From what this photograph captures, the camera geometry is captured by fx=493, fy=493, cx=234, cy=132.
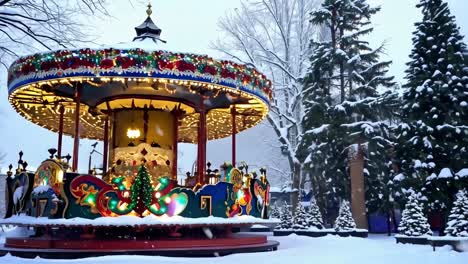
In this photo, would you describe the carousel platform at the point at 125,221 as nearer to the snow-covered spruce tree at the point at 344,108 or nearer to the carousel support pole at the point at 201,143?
the carousel support pole at the point at 201,143

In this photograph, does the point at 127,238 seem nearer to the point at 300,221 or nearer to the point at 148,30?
the point at 148,30

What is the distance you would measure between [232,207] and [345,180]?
1540cm

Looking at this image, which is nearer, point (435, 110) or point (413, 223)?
point (413, 223)

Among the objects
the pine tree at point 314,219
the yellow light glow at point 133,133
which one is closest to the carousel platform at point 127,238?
the yellow light glow at point 133,133

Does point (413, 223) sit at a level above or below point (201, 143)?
below

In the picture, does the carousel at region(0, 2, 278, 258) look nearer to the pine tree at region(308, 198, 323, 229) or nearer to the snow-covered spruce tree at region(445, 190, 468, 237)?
the snow-covered spruce tree at region(445, 190, 468, 237)

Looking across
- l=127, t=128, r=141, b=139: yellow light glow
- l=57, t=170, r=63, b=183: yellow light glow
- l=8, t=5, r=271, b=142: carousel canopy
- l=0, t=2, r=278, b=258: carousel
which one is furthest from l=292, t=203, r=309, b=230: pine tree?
l=57, t=170, r=63, b=183: yellow light glow

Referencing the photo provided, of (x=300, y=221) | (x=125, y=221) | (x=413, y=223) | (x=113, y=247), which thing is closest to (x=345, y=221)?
(x=300, y=221)

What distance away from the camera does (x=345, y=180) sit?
28219 millimetres

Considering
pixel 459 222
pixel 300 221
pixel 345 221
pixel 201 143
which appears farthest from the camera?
pixel 300 221

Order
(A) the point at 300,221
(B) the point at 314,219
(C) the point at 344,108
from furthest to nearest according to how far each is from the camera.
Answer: (C) the point at 344,108, (A) the point at 300,221, (B) the point at 314,219

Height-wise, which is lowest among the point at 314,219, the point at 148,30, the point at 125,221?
the point at 314,219

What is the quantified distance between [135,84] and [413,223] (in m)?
11.1

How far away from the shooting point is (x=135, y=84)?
15.4 meters
